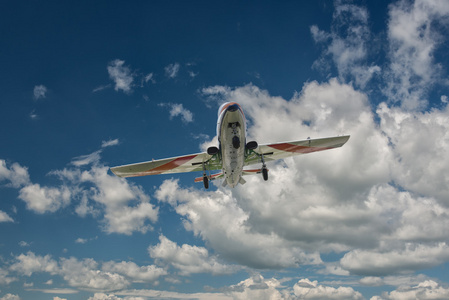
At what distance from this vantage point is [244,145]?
3356 cm

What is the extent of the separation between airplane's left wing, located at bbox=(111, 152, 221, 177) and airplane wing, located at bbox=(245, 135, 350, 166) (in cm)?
470

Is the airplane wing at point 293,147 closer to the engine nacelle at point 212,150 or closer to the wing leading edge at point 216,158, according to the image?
the wing leading edge at point 216,158

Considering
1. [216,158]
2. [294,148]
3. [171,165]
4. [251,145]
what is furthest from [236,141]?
[171,165]

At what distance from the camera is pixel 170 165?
138 feet

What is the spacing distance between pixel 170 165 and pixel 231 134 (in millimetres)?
13299

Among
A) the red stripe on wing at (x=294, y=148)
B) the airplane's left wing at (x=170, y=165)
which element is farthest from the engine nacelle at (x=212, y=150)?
the red stripe on wing at (x=294, y=148)

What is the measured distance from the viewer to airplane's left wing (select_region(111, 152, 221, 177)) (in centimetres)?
3978

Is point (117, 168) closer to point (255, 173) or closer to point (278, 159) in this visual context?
point (255, 173)

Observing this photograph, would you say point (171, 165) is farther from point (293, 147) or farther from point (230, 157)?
point (293, 147)

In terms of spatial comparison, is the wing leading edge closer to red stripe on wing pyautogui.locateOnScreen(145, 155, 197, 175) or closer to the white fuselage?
red stripe on wing pyautogui.locateOnScreen(145, 155, 197, 175)

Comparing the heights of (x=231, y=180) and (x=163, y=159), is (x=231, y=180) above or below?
below

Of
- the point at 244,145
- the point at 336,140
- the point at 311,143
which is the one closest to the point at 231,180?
the point at 244,145

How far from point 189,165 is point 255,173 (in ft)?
28.6

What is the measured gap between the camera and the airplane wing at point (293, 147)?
4003 cm
